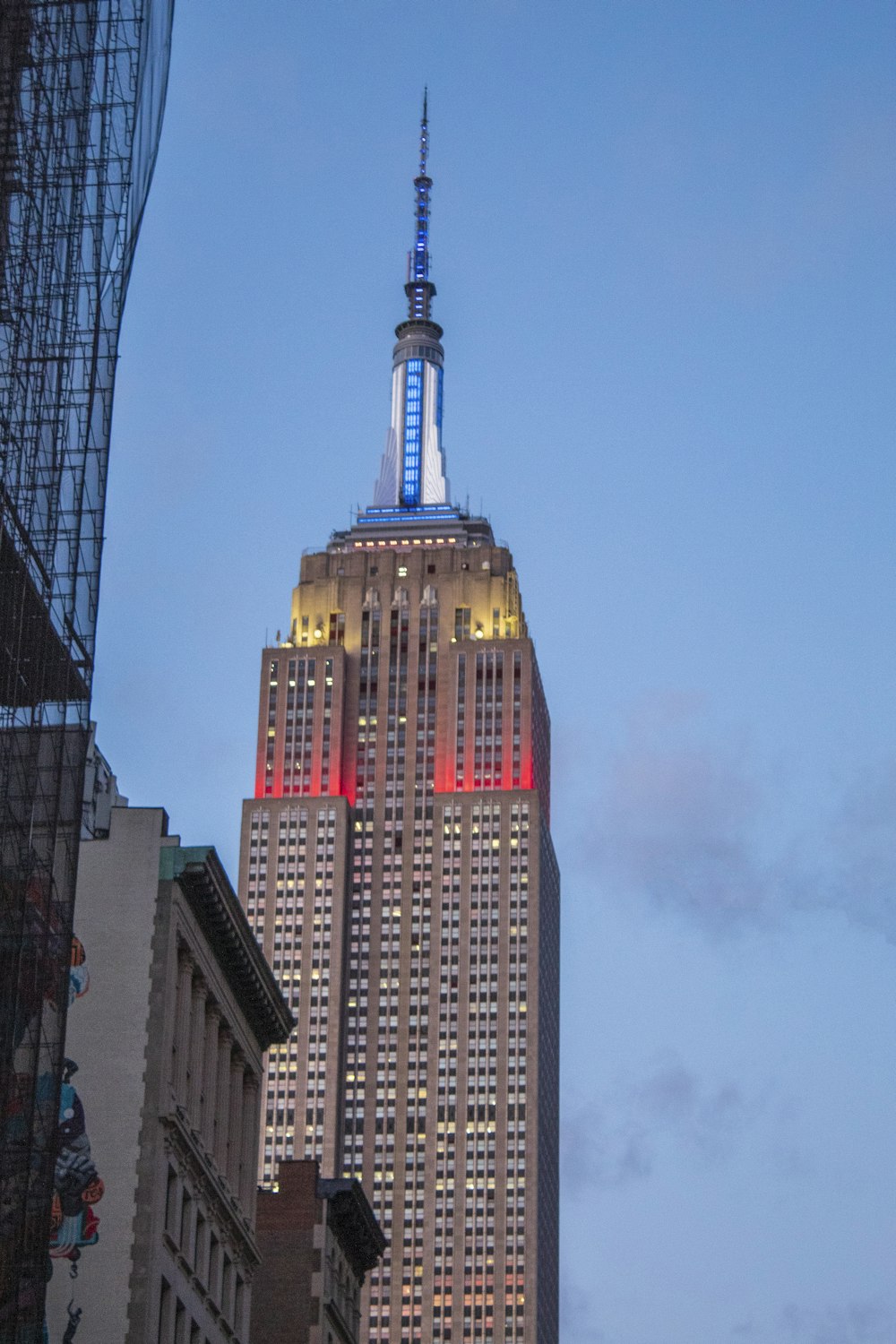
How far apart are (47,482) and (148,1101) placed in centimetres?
2042

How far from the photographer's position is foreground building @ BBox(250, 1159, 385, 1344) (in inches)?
4582

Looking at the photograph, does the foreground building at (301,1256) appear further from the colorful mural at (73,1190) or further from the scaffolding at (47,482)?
the scaffolding at (47,482)

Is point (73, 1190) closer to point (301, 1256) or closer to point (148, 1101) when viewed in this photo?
point (148, 1101)

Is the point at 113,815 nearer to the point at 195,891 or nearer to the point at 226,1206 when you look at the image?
the point at 195,891

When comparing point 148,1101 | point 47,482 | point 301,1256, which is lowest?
point 148,1101

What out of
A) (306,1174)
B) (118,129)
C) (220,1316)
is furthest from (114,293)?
(306,1174)

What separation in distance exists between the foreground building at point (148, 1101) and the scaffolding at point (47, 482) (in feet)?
27.4

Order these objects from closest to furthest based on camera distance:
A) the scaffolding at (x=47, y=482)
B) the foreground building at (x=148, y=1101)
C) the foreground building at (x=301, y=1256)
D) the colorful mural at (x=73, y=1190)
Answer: the scaffolding at (x=47, y=482)
the colorful mural at (x=73, y=1190)
the foreground building at (x=148, y=1101)
the foreground building at (x=301, y=1256)

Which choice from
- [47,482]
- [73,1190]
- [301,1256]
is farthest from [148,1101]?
[301,1256]

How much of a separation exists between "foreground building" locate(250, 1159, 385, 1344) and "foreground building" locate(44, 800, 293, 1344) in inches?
744

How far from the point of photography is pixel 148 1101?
85.6 m

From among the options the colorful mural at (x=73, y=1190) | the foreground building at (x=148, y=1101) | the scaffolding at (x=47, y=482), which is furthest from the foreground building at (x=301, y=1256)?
the scaffolding at (x=47, y=482)

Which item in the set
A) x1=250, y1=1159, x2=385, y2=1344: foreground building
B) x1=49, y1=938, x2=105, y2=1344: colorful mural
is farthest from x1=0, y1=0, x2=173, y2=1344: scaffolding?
x1=250, y1=1159, x2=385, y2=1344: foreground building

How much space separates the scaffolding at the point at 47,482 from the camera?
238 ft
